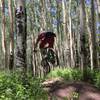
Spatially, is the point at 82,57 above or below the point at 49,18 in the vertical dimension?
below

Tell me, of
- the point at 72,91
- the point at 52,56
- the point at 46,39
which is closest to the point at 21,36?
the point at 72,91

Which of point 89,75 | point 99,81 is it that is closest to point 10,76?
point 99,81

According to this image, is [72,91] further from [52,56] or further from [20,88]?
[52,56]

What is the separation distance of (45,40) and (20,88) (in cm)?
530

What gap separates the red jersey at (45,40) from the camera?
40.3ft

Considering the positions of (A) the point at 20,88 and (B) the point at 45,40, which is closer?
(A) the point at 20,88

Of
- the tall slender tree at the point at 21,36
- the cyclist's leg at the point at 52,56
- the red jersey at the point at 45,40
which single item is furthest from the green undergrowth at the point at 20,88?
the cyclist's leg at the point at 52,56

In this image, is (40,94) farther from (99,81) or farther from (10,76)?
(99,81)

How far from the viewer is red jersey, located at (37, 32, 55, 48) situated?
12.3 m

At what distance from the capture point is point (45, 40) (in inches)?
486

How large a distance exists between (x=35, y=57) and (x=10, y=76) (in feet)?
93.5

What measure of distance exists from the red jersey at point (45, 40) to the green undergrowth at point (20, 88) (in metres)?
3.72

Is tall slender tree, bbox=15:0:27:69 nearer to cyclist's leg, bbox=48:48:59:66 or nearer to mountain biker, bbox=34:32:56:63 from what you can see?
mountain biker, bbox=34:32:56:63

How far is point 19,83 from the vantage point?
25.6 feet
